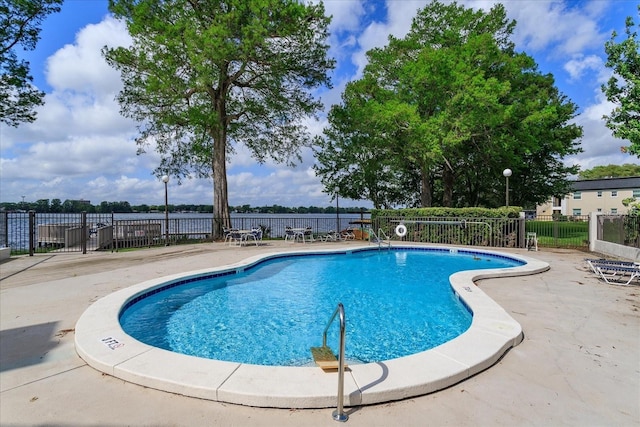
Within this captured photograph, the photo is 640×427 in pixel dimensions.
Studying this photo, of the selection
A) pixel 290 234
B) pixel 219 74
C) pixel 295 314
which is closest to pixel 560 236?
pixel 290 234

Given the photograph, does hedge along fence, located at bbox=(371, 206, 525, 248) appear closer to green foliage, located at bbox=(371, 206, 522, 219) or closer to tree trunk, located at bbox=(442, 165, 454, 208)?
green foliage, located at bbox=(371, 206, 522, 219)

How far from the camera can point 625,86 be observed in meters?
10.5

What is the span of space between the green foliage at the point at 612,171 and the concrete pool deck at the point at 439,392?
72171 millimetres

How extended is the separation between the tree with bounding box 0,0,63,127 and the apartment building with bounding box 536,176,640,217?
156 ft

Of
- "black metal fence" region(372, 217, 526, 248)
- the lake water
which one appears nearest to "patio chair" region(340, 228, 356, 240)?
the lake water

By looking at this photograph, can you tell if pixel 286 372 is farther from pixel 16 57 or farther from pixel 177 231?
pixel 16 57

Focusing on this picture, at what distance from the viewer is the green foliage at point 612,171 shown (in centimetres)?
5908

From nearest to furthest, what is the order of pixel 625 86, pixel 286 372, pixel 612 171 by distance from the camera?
pixel 286 372
pixel 625 86
pixel 612 171

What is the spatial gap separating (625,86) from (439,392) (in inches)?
513

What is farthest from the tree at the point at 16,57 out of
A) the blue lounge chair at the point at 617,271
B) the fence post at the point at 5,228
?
the blue lounge chair at the point at 617,271

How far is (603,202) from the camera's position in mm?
41562

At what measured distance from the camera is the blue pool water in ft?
15.2

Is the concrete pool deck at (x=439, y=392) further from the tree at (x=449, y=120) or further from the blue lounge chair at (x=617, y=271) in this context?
the tree at (x=449, y=120)

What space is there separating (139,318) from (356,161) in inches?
681
